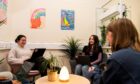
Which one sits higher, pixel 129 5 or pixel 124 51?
pixel 129 5

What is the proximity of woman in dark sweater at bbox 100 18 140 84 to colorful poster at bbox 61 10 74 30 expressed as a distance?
4550 mm

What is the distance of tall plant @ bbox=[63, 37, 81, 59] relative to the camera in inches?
225

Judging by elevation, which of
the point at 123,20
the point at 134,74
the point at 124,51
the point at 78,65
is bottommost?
the point at 78,65

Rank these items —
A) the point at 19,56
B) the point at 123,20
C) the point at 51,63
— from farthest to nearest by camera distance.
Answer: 1. the point at 19,56
2. the point at 51,63
3. the point at 123,20

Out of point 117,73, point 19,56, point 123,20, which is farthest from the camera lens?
point 19,56

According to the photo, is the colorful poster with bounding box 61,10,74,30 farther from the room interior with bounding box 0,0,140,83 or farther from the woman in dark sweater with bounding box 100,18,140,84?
the woman in dark sweater with bounding box 100,18,140,84

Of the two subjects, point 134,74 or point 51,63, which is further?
point 51,63

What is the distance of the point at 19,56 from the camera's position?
15.8 ft

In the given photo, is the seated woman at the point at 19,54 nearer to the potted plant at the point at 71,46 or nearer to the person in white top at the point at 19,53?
the person in white top at the point at 19,53

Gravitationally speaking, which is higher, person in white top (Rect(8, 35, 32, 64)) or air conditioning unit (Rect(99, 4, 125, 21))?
air conditioning unit (Rect(99, 4, 125, 21))

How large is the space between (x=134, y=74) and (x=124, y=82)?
8 cm

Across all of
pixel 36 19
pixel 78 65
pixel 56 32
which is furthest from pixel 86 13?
pixel 78 65

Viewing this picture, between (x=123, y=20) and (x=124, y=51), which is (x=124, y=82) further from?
(x=123, y=20)

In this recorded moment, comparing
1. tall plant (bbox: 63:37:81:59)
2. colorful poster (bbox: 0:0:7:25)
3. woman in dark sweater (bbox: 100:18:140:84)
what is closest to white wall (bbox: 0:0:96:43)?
tall plant (bbox: 63:37:81:59)
